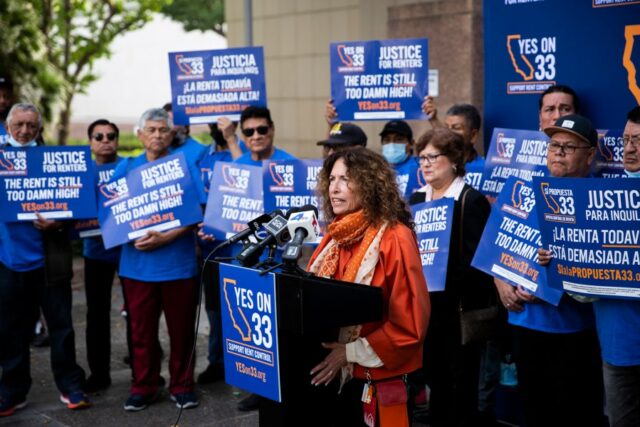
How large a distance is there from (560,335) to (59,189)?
4179 millimetres

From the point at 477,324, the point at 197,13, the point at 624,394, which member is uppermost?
the point at 197,13

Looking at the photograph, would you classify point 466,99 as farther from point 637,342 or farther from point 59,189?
point 637,342

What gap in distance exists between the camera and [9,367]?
7070mm

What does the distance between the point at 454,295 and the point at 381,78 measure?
2.50m

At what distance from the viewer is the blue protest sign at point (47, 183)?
7.05 metres

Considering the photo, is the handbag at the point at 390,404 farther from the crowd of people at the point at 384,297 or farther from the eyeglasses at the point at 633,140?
the eyeglasses at the point at 633,140

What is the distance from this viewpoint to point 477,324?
5742 mm

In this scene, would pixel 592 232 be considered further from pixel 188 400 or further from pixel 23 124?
pixel 23 124

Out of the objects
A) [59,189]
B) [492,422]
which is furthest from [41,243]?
[492,422]

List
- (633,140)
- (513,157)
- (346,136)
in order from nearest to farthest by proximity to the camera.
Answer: (633,140)
(513,157)
(346,136)

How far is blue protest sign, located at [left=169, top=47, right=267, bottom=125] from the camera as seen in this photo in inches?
318

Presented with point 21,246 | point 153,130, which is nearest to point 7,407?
point 21,246

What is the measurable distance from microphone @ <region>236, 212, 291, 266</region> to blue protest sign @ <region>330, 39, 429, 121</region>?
3.80 m

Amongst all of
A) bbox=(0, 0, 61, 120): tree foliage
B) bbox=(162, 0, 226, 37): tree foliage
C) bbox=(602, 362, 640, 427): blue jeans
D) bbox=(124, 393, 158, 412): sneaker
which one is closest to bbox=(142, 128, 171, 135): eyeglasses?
bbox=(124, 393, 158, 412): sneaker
